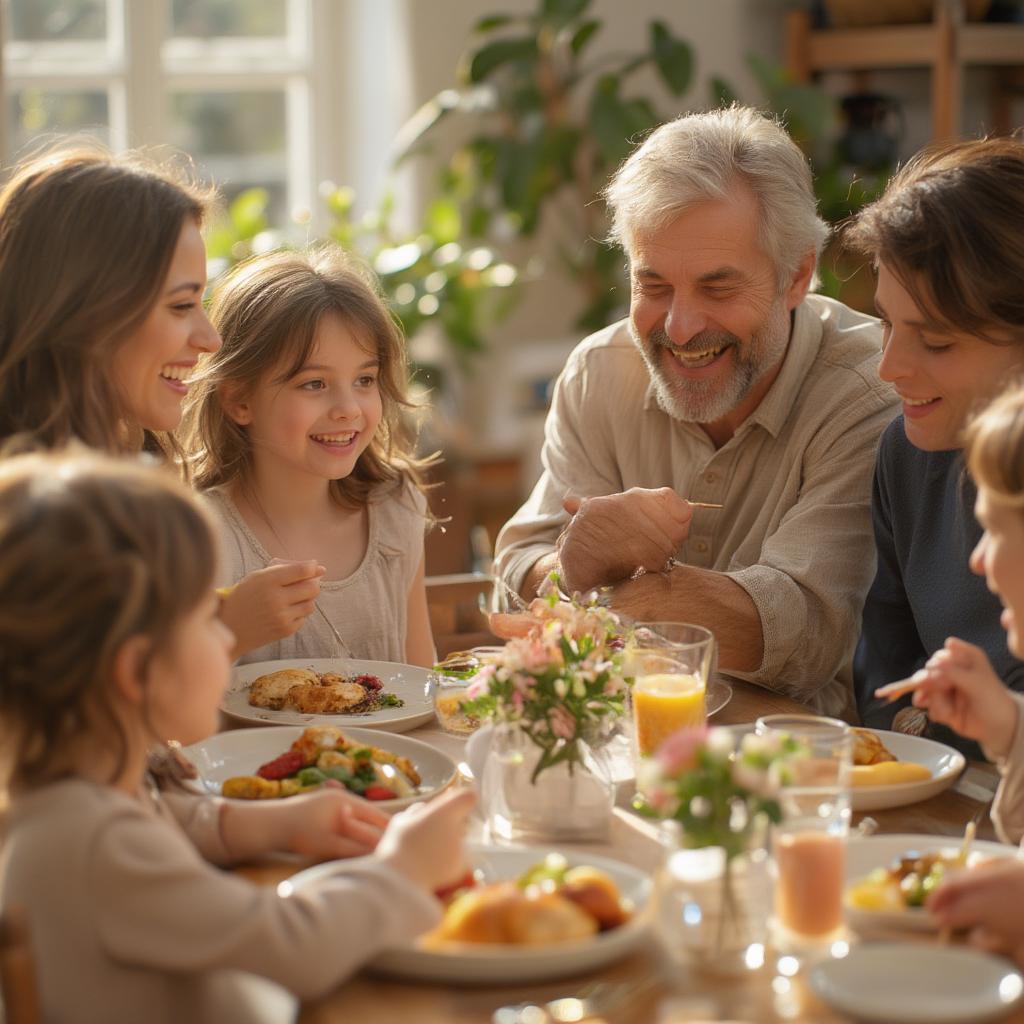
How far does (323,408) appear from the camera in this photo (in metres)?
2.29

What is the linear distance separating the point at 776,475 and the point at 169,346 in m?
1.00

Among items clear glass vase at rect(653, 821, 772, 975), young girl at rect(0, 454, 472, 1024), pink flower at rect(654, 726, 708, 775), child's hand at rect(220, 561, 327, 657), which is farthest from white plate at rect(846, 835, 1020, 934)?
child's hand at rect(220, 561, 327, 657)

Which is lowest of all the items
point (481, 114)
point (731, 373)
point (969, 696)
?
point (969, 696)

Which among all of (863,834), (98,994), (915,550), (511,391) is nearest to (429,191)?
(511,391)

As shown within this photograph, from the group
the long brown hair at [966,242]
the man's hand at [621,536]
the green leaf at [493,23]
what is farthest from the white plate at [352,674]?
the green leaf at [493,23]

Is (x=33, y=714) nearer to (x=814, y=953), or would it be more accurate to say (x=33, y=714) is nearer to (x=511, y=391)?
(x=814, y=953)

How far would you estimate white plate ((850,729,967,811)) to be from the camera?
1.54 m

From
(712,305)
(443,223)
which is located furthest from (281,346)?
(443,223)

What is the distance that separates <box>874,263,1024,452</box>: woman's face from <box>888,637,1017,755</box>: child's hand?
1.71ft

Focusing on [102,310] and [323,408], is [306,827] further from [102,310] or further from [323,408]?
[323,408]

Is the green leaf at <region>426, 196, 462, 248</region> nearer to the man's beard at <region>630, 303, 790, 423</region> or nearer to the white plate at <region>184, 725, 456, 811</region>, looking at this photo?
the man's beard at <region>630, 303, 790, 423</region>

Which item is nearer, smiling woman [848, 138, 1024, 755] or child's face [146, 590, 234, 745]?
child's face [146, 590, 234, 745]

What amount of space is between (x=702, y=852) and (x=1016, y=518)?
0.42 meters

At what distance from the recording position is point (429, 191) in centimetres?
514
